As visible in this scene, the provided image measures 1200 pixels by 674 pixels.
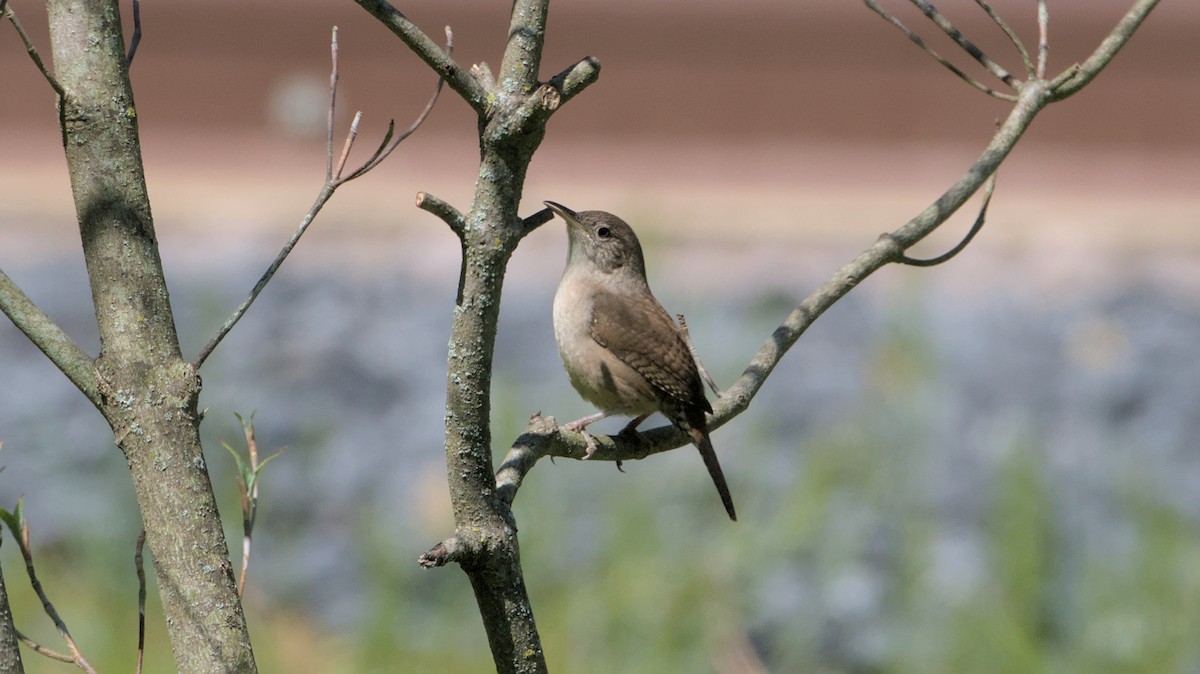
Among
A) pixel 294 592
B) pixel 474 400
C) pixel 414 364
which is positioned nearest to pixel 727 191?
pixel 414 364

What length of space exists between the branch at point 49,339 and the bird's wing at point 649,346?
7.10 ft

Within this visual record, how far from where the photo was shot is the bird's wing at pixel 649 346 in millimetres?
3627

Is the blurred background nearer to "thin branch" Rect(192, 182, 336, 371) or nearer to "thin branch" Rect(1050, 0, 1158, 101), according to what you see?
"thin branch" Rect(1050, 0, 1158, 101)

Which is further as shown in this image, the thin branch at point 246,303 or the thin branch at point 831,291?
the thin branch at point 831,291

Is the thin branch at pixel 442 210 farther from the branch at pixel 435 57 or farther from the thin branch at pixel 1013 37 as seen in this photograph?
the thin branch at pixel 1013 37

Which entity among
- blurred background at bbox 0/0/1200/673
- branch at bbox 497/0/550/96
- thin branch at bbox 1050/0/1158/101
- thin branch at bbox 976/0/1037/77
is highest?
blurred background at bbox 0/0/1200/673

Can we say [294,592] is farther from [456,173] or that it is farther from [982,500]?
[982,500]

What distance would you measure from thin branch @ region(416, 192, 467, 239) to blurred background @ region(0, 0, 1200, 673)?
4.63m

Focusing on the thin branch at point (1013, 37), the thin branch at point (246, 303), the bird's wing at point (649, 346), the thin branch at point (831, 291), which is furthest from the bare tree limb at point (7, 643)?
the bird's wing at point (649, 346)

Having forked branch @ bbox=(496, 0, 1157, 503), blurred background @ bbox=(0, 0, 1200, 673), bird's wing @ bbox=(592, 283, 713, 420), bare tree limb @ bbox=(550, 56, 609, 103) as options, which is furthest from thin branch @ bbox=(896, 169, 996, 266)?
blurred background @ bbox=(0, 0, 1200, 673)

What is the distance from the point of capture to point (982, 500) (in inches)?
261

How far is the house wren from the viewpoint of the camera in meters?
3.68

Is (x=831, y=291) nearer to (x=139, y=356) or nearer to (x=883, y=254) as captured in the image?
(x=883, y=254)

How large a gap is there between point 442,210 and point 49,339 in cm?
52
